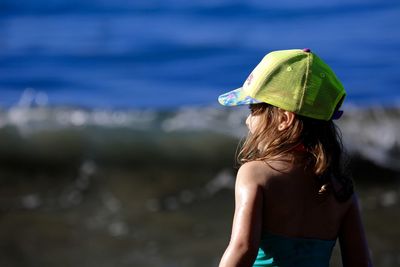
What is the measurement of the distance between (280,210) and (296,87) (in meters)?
0.26

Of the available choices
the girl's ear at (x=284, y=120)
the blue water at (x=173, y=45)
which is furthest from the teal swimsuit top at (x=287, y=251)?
the blue water at (x=173, y=45)

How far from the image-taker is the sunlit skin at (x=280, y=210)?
76.6 inches

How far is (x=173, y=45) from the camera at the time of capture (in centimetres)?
1008

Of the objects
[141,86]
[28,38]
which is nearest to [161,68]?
[141,86]

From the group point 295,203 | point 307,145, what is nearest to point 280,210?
point 295,203

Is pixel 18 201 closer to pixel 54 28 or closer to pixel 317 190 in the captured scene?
pixel 317 190

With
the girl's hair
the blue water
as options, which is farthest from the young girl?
the blue water

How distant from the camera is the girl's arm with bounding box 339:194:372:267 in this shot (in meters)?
2.11

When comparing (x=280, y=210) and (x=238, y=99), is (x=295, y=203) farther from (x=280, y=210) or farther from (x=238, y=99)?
(x=238, y=99)

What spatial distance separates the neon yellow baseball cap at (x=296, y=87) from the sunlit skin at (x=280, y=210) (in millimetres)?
44

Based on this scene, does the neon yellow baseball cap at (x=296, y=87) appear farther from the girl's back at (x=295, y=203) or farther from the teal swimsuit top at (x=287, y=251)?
the teal swimsuit top at (x=287, y=251)

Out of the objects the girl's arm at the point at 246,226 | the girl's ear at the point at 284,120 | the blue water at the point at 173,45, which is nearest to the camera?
the girl's arm at the point at 246,226

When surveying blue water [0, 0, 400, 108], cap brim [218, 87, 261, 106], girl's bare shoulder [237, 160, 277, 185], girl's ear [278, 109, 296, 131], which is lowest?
blue water [0, 0, 400, 108]

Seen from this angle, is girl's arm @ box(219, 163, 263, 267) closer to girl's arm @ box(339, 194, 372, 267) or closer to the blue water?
girl's arm @ box(339, 194, 372, 267)
